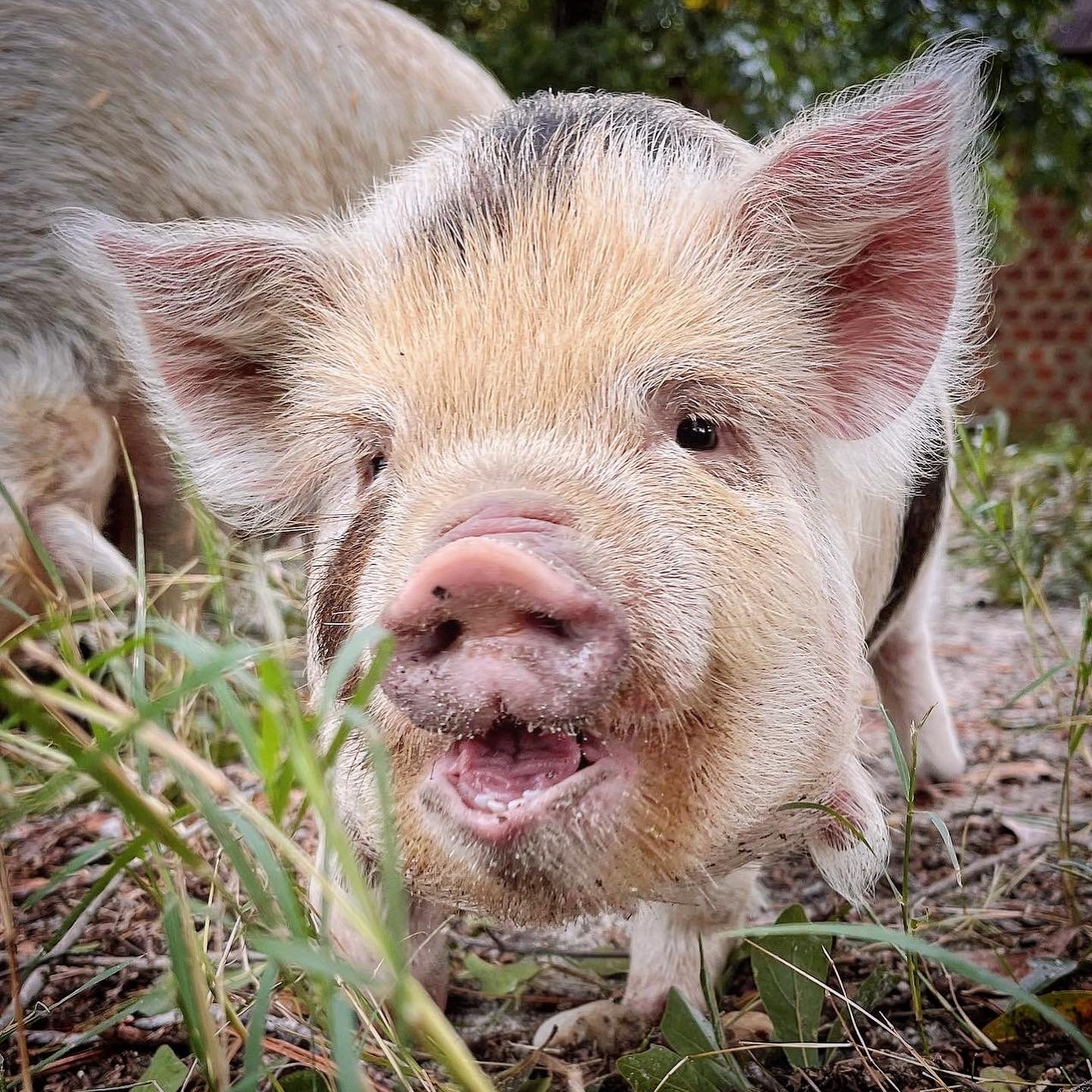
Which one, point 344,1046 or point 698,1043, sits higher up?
point 344,1046

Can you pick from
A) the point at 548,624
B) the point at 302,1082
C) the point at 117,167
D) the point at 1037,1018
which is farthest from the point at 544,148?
the point at 1037,1018

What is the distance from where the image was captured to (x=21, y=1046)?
1.16m

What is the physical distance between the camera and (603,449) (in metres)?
1.24

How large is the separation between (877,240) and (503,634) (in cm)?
79

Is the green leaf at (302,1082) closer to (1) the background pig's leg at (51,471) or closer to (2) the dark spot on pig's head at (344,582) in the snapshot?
(2) the dark spot on pig's head at (344,582)

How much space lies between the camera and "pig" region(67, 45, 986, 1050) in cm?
110

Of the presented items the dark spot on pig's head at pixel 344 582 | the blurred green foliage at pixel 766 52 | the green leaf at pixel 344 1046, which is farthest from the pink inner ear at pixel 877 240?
the blurred green foliage at pixel 766 52

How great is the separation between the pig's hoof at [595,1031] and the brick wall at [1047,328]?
917cm

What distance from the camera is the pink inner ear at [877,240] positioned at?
138 centimetres

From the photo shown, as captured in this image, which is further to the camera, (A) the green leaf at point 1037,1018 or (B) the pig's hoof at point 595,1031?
(B) the pig's hoof at point 595,1031

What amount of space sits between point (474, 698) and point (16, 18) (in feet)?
5.72

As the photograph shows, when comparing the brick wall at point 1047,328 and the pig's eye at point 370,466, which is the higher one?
the pig's eye at point 370,466

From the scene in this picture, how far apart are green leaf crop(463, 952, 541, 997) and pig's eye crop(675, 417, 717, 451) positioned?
35.0 inches

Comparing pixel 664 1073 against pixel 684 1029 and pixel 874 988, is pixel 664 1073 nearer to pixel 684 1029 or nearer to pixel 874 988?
pixel 684 1029
